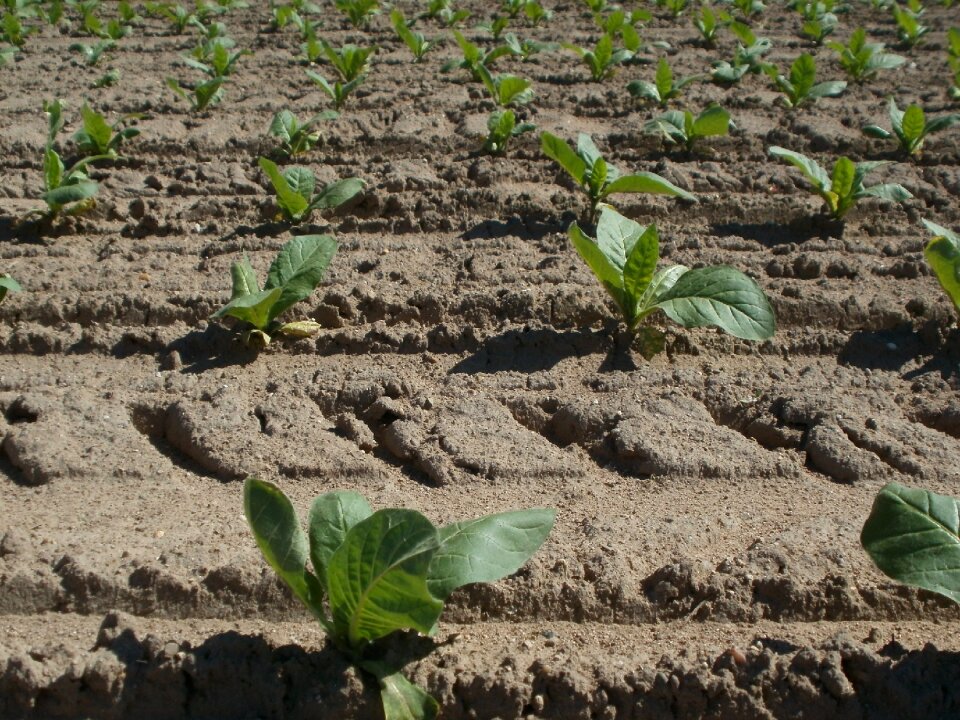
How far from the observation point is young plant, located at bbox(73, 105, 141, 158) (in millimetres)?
4059

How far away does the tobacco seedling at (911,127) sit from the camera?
403 centimetres

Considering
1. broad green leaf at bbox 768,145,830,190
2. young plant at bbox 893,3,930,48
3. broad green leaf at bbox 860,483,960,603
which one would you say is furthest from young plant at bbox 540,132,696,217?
young plant at bbox 893,3,930,48

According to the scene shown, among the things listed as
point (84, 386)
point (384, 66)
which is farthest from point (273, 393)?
point (384, 66)

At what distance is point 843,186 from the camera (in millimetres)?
3410

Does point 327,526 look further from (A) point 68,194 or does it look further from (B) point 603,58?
(B) point 603,58

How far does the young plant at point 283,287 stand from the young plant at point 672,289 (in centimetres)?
77

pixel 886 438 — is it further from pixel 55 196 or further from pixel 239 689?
pixel 55 196

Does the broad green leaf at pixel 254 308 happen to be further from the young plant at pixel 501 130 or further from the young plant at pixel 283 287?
the young plant at pixel 501 130

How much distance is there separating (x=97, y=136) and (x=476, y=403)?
256 centimetres

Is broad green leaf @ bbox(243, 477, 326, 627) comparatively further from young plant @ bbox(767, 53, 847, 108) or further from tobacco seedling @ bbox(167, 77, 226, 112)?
young plant @ bbox(767, 53, 847, 108)

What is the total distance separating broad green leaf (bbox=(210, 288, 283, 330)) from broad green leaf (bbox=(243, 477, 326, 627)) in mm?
1040

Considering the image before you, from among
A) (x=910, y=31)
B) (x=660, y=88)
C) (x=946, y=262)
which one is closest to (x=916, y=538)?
(x=946, y=262)

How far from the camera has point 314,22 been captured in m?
7.16

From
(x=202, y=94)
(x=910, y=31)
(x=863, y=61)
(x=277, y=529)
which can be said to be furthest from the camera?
(x=910, y=31)
